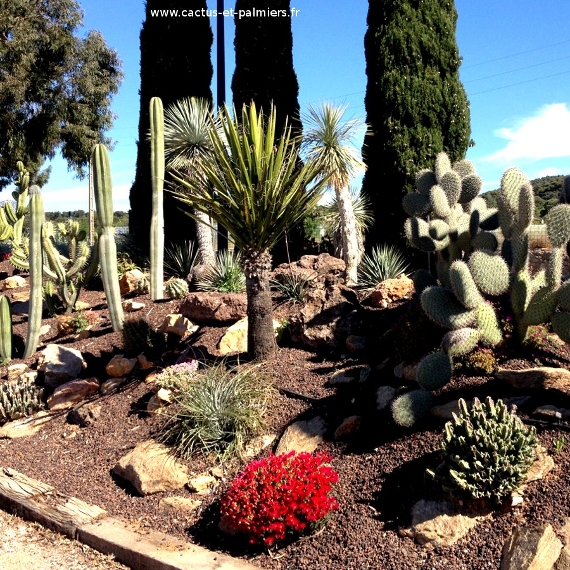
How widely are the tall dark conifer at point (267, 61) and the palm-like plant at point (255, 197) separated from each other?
6160 mm

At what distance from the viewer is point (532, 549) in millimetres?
3744

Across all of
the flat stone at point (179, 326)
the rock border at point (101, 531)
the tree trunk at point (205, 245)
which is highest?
the tree trunk at point (205, 245)

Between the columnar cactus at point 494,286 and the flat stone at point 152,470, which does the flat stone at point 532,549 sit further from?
the flat stone at point 152,470

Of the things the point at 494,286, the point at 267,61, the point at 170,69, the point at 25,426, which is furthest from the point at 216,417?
the point at 170,69

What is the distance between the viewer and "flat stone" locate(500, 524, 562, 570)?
3.71m

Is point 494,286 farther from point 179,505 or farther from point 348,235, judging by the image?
point 348,235

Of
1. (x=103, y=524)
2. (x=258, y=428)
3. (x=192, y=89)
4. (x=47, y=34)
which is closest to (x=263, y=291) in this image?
(x=258, y=428)

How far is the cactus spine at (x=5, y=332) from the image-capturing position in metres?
8.95

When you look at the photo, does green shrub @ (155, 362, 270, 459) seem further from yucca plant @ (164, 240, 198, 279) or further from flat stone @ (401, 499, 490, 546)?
yucca plant @ (164, 240, 198, 279)

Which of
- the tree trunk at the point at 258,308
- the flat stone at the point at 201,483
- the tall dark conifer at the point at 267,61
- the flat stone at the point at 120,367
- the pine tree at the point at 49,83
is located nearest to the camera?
the flat stone at the point at 201,483

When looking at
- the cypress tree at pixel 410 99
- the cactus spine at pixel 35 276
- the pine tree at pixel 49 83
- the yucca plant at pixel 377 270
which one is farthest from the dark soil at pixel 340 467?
the pine tree at pixel 49 83

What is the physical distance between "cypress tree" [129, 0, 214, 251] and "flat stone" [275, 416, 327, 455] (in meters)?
8.90

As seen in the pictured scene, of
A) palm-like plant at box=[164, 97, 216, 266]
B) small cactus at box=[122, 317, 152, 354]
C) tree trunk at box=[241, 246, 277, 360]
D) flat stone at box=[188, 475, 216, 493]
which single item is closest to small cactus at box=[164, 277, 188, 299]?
palm-like plant at box=[164, 97, 216, 266]

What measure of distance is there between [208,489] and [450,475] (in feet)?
6.61
